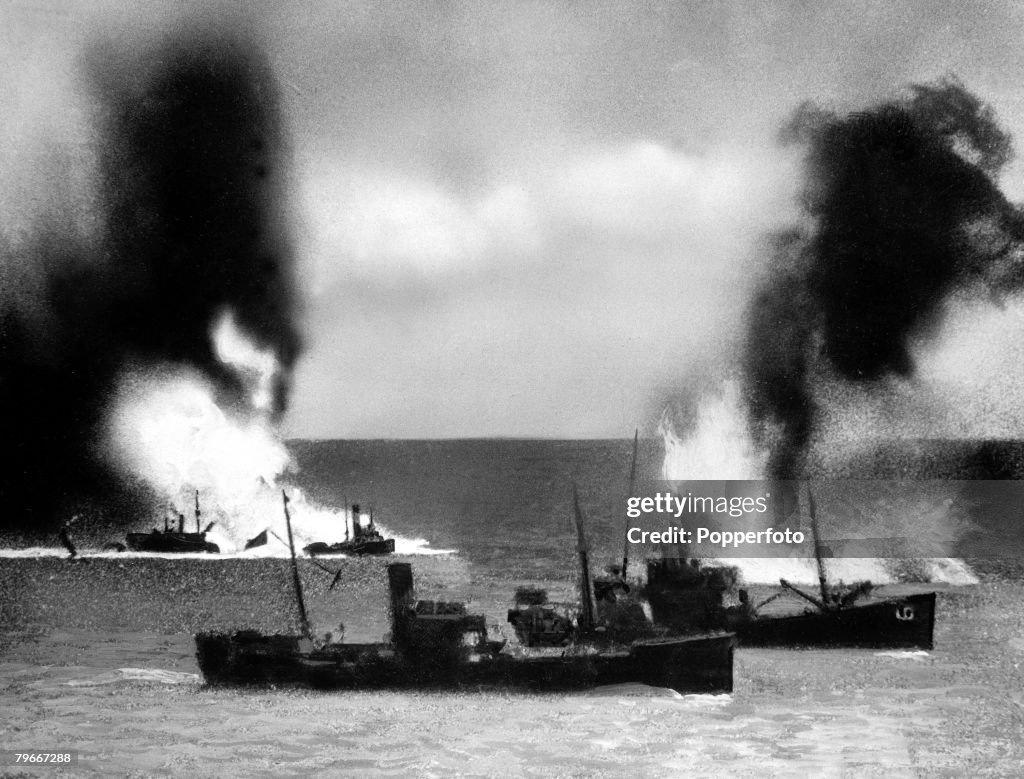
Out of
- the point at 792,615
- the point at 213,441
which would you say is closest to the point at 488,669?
the point at 213,441

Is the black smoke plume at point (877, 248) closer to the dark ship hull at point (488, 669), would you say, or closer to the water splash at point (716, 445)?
the water splash at point (716, 445)

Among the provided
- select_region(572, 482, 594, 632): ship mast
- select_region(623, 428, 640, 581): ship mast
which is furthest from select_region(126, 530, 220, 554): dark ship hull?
select_region(623, 428, 640, 581): ship mast

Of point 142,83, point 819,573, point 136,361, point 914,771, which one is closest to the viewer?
point 914,771

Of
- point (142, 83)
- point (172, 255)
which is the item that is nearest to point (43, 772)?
point (172, 255)

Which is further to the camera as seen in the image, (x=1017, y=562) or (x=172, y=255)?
(x=1017, y=562)

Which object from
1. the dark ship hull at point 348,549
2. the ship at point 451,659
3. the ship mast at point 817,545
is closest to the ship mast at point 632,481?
the ship at point 451,659

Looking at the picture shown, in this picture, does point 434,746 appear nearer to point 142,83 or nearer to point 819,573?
point 819,573

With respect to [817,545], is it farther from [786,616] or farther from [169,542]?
[169,542]
